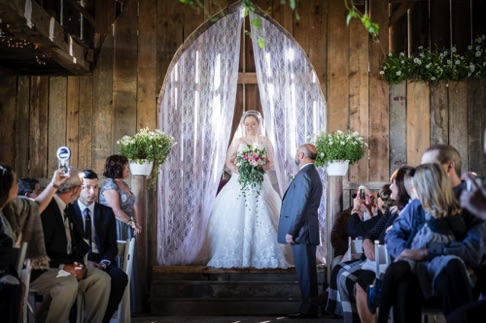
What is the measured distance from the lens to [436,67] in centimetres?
913

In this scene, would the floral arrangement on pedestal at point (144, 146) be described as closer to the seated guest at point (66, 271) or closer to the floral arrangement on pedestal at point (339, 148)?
the floral arrangement on pedestal at point (339, 148)

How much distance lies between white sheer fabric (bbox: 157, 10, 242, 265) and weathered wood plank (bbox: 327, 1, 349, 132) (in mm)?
1196

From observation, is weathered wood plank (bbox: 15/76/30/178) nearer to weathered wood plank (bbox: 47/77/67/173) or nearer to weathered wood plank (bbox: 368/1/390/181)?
weathered wood plank (bbox: 47/77/67/173)

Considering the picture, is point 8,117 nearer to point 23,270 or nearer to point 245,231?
point 245,231

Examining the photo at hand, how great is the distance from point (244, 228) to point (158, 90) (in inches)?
74.1

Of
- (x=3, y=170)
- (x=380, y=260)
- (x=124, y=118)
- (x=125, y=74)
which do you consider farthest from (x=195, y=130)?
(x=3, y=170)

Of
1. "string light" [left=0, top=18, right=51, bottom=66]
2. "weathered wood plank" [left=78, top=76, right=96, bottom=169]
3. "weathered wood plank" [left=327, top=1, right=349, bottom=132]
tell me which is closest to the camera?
"string light" [left=0, top=18, right=51, bottom=66]

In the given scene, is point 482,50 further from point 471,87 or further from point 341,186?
point 341,186

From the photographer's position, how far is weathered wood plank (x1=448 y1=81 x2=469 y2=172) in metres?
9.18

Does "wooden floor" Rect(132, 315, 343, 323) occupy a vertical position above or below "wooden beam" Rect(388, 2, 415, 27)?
below

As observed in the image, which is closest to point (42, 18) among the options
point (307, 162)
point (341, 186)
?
point (307, 162)

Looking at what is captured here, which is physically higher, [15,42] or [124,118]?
[15,42]

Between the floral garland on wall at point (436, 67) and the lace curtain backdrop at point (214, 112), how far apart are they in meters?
0.97

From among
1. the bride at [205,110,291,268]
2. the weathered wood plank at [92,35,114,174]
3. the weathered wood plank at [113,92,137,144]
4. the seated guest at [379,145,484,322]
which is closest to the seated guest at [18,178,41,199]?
the weathered wood plank at [92,35,114,174]
